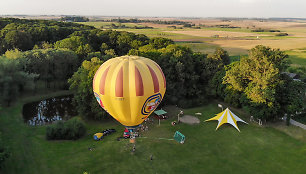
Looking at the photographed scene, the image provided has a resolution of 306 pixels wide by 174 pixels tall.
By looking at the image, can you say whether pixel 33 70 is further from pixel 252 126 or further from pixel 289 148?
pixel 289 148

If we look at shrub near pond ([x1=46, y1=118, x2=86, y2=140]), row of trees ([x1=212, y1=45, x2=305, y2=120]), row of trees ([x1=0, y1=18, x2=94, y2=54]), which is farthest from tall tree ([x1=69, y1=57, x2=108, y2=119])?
row of trees ([x1=0, y1=18, x2=94, y2=54])

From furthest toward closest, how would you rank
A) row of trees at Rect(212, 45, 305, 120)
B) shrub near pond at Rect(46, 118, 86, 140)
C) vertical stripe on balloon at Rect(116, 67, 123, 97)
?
row of trees at Rect(212, 45, 305, 120)
shrub near pond at Rect(46, 118, 86, 140)
vertical stripe on balloon at Rect(116, 67, 123, 97)

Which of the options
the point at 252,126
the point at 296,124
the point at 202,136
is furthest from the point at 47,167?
the point at 296,124

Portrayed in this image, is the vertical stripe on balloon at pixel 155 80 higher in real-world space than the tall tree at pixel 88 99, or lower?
higher

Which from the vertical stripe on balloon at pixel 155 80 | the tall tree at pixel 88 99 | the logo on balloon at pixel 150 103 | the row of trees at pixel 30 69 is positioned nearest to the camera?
the vertical stripe on balloon at pixel 155 80

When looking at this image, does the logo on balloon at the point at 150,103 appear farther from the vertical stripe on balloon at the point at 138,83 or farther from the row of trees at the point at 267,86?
the row of trees at the point at 267,86

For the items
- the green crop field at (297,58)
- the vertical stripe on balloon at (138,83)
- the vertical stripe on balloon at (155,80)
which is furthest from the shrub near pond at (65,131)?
the green crop field at (297,58)

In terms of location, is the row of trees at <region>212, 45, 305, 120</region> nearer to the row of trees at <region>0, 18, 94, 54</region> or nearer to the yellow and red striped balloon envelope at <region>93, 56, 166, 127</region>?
the yellow and red striped balloon envelope at <region>93, 56, 166, 127</region>
